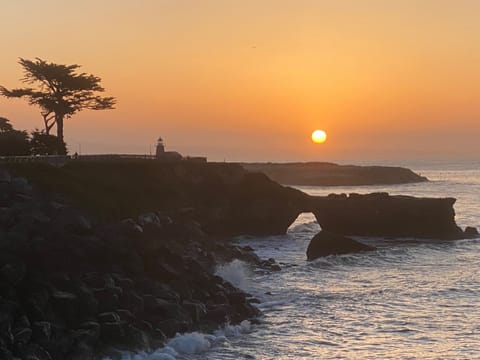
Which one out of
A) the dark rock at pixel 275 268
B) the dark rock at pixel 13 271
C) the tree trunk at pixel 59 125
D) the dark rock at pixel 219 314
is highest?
the tree trunk at pixel 59 125

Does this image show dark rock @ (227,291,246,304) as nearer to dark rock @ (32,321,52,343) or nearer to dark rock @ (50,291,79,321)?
dark rock @ (50,291,79,321)

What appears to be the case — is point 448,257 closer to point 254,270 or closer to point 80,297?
point 254,270

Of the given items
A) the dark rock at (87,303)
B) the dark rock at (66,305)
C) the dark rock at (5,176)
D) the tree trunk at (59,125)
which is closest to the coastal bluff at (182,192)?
the dark rock at (5,176)

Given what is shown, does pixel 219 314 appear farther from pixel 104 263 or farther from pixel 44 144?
pixel 44 144

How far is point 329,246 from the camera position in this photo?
4244 cm

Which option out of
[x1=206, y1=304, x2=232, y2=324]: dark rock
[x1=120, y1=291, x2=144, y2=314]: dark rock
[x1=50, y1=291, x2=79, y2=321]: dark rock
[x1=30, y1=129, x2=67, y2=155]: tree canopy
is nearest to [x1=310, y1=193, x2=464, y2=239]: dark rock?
[x1=30, y1=129, x2=67, y2=155]: tree canopy

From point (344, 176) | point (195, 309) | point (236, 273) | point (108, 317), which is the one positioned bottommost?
point (236, 273)

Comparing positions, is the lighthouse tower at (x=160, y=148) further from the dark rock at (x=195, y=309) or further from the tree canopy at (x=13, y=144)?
the dark rock at (x=195, y=309)

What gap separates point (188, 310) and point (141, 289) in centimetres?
200

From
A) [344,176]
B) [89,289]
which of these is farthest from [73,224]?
[344,176]

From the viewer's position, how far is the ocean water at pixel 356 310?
20.7 meters

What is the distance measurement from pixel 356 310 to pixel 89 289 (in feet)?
37.5

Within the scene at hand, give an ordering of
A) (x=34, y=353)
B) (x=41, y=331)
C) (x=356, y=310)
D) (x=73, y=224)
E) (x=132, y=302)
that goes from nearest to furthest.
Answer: (x=34, y=353) → (x=41, y=331) → (x=132, y=302) → (x=356, y=310) → (x=73, y=224)

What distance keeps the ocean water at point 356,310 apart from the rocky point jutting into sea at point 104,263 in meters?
1.30
